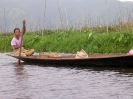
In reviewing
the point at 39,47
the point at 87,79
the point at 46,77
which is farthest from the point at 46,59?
the point at 39,47

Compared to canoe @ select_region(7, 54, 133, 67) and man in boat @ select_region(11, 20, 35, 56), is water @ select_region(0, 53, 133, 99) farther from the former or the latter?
man in boat @ select_region(11, 20, 35, 56)

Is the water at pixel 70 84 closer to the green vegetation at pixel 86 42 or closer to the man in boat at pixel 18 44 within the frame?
the man in boat at pixel 18 44

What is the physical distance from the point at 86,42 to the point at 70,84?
6.99m

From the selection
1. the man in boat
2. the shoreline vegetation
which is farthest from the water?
the shoreline vegetation

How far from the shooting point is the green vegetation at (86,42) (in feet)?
37.3

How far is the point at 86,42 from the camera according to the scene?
12812 millimetres

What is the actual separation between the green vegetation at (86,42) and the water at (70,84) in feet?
12.5

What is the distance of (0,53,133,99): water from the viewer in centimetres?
500

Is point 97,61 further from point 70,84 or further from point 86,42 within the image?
point 86,42

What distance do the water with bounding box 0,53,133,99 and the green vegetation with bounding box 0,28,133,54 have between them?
3821 millimetres

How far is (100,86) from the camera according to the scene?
18.4ft

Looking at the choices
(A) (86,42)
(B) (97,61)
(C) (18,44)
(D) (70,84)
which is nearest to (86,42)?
(A) (86,42)

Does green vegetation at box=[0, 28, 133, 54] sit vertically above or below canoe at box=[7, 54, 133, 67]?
above

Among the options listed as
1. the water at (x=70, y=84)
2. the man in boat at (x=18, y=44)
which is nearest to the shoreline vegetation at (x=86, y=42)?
the man in boat at (x=18, y=44)
